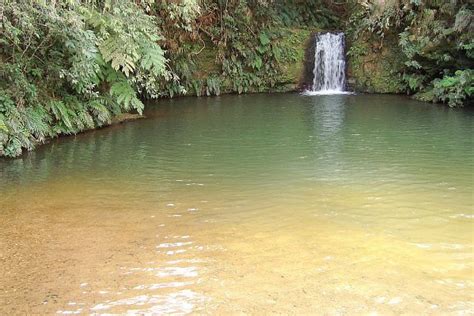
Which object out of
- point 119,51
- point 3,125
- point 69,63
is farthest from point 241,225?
point 69,63

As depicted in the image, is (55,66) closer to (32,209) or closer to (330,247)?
(32,209)

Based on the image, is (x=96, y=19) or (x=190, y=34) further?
(x=190, y=34)

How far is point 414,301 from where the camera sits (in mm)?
3229

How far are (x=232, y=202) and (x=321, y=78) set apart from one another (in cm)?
1259

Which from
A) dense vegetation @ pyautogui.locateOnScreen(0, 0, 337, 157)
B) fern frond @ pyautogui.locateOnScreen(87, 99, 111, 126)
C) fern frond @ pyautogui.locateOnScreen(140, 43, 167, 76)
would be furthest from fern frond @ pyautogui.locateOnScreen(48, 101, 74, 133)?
fern frond @ pyautogui.locateOnScreen(140, 43, 167, 76)

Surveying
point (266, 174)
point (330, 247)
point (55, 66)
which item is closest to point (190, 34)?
point (55, 66)

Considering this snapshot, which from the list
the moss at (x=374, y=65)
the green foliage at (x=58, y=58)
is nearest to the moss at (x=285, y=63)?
the moss at (x=374, y=65)

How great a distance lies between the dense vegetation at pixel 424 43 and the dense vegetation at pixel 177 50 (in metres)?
0.04

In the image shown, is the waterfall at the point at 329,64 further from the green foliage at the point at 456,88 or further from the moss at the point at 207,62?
the green foliage at the point at 456,88

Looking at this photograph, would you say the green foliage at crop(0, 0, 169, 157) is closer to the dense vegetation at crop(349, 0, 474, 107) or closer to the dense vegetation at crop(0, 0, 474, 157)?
the dense vegetation at crop(0, 0, 474, 157)

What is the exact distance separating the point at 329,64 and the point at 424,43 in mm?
3825

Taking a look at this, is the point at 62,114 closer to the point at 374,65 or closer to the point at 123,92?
the point at 123,92

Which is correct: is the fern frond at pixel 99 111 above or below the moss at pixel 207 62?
below

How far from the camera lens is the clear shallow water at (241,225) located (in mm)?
3342
